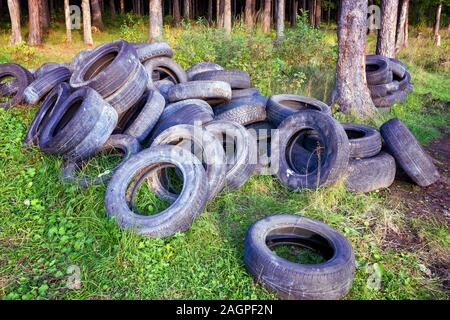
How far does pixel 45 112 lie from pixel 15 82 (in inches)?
74.4

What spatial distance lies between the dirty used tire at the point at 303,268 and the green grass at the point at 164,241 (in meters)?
0.16

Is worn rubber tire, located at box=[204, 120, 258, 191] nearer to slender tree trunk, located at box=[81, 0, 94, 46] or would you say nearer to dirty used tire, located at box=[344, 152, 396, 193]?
dirty used tire, located at box=[344, 152, 396, 193]

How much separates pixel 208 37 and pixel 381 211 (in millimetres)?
7279

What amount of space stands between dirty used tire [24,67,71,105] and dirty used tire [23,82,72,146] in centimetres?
63

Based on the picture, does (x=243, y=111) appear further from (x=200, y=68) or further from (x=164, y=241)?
(x=164, y=241)

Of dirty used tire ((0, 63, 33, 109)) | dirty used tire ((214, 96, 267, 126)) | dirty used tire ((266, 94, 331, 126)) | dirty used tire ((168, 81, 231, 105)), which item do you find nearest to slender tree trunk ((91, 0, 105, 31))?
dirty used tire ((0, 63, 33, 109))

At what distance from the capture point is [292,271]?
3160mm

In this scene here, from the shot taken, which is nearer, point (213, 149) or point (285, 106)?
point (213, 149)

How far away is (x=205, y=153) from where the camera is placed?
178 inches

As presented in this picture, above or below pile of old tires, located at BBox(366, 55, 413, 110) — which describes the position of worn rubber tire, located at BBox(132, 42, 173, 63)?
above

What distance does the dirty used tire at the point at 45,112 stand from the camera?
219 inches

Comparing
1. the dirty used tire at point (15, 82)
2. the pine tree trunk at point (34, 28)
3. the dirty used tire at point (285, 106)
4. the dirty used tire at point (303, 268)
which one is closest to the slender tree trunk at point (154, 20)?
the pine tree trunk at point (34, 28)

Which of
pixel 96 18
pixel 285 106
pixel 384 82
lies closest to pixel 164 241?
pixel 285 106

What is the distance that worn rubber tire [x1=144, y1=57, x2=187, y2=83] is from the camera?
7168mm
